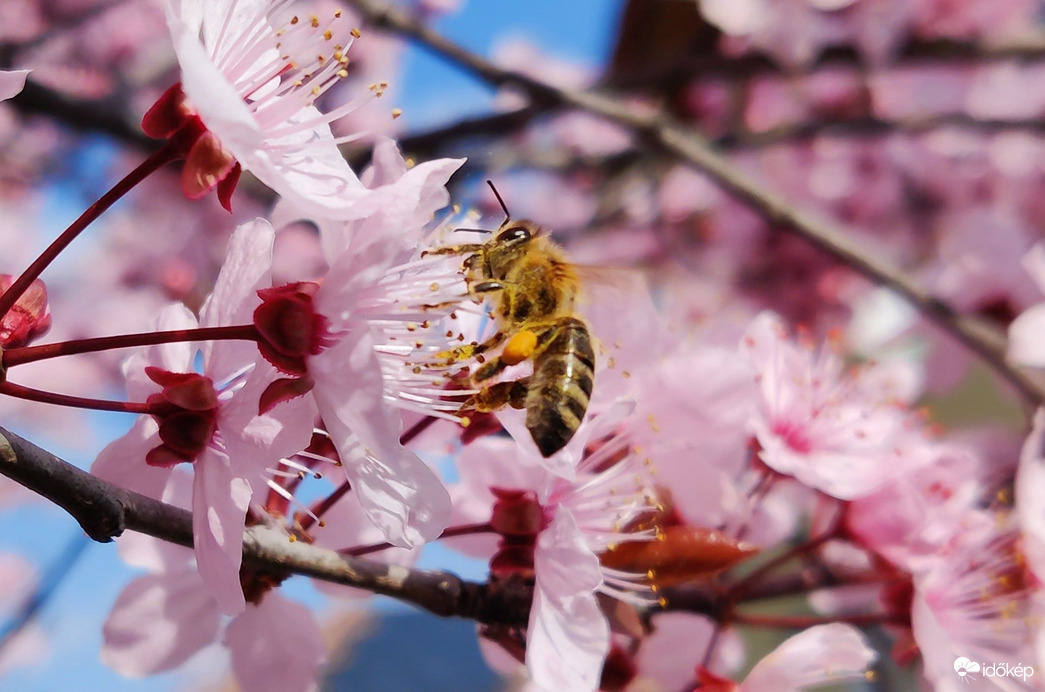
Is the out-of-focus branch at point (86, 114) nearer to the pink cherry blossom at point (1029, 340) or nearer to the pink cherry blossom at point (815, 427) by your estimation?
the pink cherry blossom at point (815, 427)

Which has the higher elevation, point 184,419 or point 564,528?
point 184,419

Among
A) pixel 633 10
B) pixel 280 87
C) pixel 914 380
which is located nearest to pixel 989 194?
pixel 633 10

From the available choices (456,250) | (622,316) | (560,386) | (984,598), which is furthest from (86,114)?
(984,598)

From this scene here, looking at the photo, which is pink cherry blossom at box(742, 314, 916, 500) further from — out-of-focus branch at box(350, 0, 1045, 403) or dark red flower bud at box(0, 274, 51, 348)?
dark red flower bud at box(0, 274, 51, 348)

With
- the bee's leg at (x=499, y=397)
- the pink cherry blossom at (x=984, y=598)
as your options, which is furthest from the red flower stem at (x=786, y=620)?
the bee's leg at (x=499, y=397)

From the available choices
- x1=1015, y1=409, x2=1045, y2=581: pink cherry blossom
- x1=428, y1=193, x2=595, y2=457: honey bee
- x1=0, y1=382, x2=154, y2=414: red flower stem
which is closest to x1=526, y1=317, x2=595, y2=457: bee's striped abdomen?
x1=428, y1=193, x2=595, y2=457: honey bee

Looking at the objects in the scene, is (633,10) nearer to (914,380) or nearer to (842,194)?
(842,194)

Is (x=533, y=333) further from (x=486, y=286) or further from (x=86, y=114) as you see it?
(x=86, y=114)
